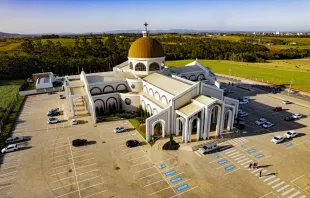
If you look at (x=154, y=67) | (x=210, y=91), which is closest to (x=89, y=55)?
(x=154, y=67)

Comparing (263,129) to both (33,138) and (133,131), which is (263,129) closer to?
(133,131)

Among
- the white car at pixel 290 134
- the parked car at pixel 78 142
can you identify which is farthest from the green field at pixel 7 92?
the white car at pixel 290 134

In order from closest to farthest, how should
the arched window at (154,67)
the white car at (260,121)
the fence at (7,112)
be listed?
the white car at (260,121) → the fence at (7,112) → the arched window at (154,67)

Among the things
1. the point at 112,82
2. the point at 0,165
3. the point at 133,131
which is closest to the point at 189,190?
the point at 133,131

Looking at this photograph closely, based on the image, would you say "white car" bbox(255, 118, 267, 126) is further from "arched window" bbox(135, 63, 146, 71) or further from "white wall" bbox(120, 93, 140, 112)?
"arched window" bbox(135, 63, 146, 71)

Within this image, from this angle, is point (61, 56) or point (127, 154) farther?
point (61, 56)

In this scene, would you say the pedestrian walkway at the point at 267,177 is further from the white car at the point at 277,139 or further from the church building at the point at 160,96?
the white car at the point at 277,139
